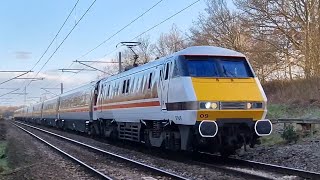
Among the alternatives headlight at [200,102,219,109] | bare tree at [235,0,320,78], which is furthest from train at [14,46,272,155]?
bare tree at [235,0,320,78]

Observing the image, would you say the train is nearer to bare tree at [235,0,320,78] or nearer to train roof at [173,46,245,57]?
train roof at [173,46,245,57]

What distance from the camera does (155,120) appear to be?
16234mm

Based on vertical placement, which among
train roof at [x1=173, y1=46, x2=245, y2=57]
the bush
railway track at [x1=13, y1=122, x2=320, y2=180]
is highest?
train roof at [x1=173, y1=46, x2=245, y2=57]

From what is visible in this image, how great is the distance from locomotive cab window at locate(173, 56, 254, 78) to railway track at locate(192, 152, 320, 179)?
2.57 metres

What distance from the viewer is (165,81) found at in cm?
1530

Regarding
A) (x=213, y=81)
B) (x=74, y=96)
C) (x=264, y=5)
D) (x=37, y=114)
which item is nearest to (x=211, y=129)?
(x=213, y=81)

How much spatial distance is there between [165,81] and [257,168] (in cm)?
422

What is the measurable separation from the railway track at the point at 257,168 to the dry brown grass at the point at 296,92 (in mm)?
18477

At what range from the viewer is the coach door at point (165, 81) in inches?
595

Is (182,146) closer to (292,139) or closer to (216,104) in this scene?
(216,104)

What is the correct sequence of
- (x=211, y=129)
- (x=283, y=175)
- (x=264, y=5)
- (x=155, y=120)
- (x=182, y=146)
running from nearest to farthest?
(x=283, y=175), (x=211, y=129), (x=182, y=146), (x=155, y=120), (x=264, y=5)

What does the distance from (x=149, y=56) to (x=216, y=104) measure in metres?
62.2

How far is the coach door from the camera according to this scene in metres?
15.1

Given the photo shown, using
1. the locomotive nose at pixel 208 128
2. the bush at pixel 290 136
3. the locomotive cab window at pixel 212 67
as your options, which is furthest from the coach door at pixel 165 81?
the bush at pixel 290 136
